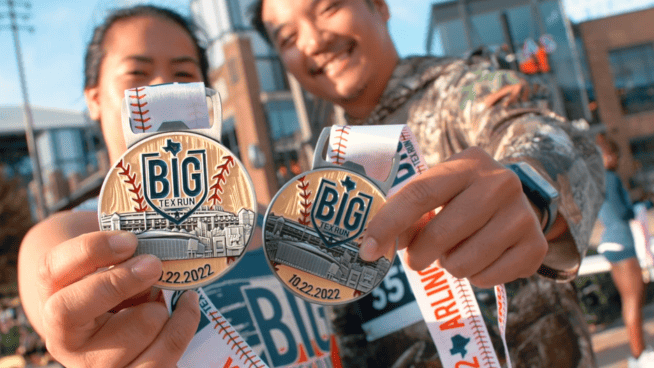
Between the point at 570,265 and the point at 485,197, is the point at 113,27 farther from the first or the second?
the point at 570,265

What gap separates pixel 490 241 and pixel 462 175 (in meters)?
0.13

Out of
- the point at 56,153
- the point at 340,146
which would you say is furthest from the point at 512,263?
the point at 56,153

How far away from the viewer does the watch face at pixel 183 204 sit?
85cm

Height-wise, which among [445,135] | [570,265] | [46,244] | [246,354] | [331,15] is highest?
[331,15]

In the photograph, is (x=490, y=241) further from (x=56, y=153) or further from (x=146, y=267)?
(x=56, y=153)

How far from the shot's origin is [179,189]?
2.85 ft

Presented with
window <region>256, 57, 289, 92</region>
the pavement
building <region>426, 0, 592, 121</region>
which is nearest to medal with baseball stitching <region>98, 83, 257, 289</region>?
the pavement

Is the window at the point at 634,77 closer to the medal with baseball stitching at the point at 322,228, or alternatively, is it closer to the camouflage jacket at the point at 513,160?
the camouflage jacket at the point at 513,160

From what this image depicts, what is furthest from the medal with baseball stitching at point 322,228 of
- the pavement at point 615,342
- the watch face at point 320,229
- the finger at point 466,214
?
the pavement at point 615,342

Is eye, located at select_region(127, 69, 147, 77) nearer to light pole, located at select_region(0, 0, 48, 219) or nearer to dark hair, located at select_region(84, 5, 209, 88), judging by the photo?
dark hair, located at select_region(84, 5, 209, 88)

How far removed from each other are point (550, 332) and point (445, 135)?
26.8 inches

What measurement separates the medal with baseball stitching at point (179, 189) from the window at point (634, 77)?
26214mm

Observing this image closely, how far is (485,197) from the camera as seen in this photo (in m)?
0.82

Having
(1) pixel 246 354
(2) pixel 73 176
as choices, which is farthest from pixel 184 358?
(2) pixel 73 176
